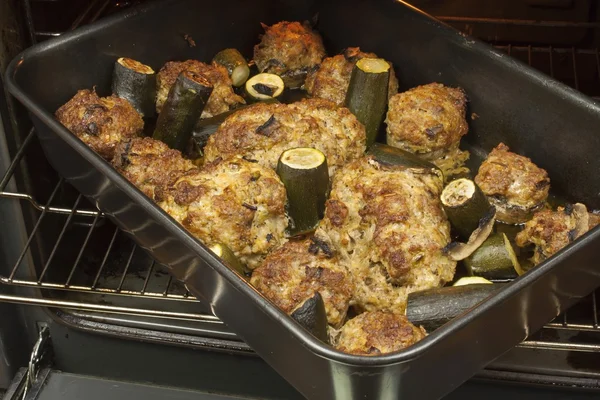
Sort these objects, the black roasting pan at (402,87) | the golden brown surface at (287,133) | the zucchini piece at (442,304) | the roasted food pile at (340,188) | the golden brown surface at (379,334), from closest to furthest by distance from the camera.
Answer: the black roasting pan at (402,87) → the golden brown surface at (379,334) → the zucchini piece at (442,304) → the roasted food pile at (340,188) → the golden brown surface at (287,133)

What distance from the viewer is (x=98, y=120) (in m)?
2.43

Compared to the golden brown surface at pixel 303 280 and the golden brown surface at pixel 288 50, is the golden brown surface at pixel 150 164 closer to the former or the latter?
the golden brown surface at pixel 303 280

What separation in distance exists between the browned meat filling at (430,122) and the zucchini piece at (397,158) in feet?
0.16

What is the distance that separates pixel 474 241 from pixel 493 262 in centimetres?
8

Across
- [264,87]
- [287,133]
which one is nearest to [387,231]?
[287,133]

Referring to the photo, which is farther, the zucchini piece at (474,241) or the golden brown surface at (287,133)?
the golden brown surface at (287,133)

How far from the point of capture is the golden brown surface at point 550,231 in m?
2.12

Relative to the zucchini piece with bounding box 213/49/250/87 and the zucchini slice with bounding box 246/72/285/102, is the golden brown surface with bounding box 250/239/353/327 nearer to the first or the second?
the zucchini slice with bounding box 246/72/285/102

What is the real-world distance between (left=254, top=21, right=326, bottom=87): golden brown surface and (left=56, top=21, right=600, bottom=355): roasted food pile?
90mm

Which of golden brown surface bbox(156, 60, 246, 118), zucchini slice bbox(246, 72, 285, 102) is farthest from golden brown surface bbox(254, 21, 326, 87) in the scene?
golden brown surface bbox(156, 60, 246, 118)

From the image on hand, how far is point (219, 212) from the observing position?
84.7 inches

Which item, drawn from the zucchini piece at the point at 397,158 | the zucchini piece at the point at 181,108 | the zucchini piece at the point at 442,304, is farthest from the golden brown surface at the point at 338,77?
the zucchini piece at the point at 442,304

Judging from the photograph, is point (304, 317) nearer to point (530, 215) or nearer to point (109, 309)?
point (109, 309)

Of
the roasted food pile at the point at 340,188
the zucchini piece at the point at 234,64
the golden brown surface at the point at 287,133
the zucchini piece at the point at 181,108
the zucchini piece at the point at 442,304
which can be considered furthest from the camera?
the zucchini piece at the point at 234,64
